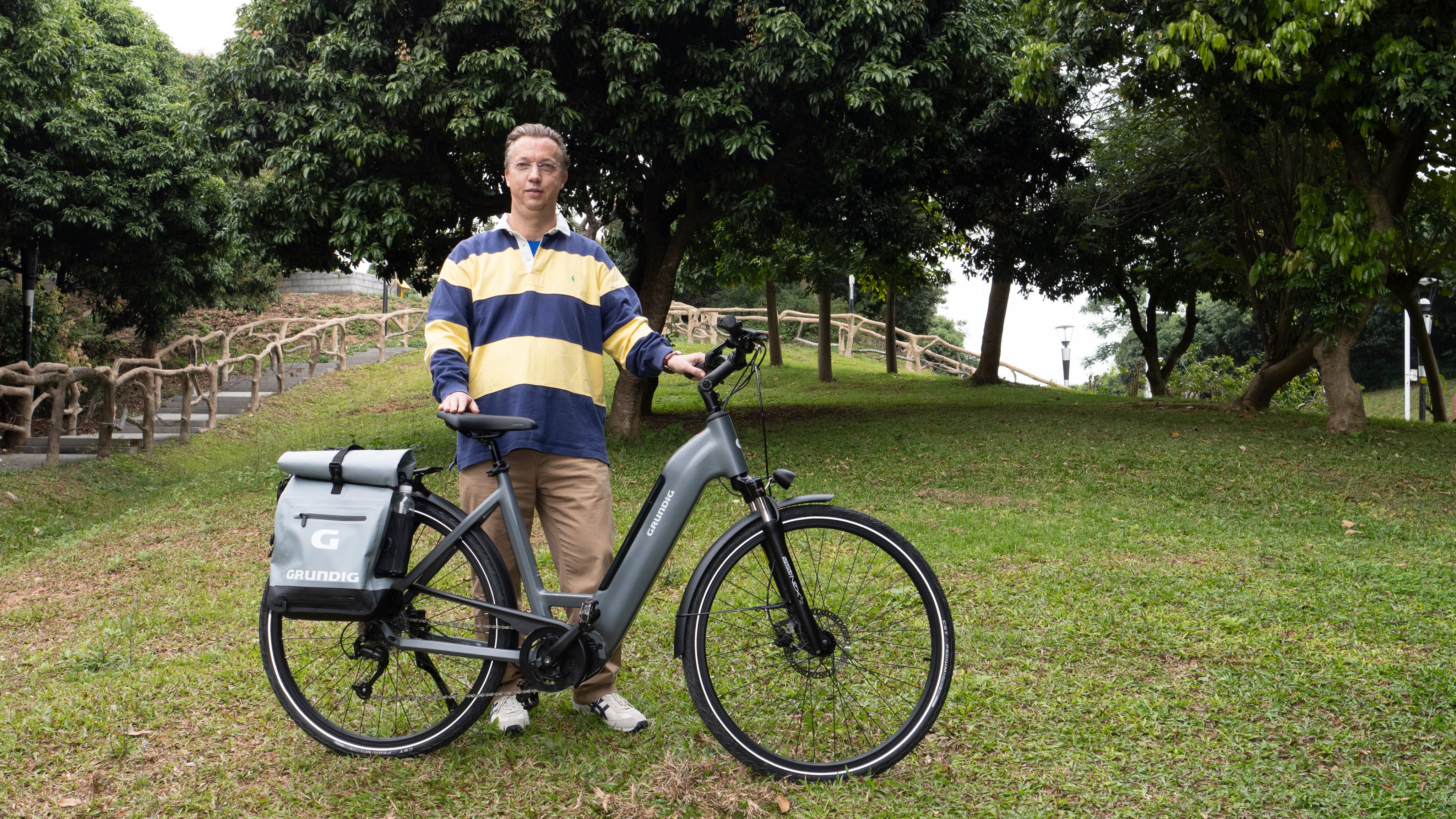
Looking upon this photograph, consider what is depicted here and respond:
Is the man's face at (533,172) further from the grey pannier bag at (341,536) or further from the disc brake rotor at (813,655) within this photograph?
the disc brake rotor at (813,655)

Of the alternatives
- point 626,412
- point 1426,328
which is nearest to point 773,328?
point 626,412

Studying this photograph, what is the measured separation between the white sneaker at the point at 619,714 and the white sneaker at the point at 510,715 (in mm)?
235

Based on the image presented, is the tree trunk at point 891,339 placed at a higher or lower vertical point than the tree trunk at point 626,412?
higher

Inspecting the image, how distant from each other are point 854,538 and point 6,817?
→ 264 centimetres

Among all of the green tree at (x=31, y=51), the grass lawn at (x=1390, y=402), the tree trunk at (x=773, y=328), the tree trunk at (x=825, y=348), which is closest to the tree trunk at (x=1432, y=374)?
the tree trunk at (x=825, y=348)

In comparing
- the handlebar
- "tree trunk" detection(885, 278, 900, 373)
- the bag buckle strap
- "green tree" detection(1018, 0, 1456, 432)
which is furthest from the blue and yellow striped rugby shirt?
Result: "tree trunk" detection(885, 278, 900, 373)

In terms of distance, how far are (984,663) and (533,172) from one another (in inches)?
106

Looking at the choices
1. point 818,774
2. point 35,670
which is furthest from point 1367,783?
point 35,670

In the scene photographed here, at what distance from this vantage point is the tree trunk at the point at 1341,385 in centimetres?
1199

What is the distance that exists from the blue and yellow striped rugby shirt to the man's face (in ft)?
0.34

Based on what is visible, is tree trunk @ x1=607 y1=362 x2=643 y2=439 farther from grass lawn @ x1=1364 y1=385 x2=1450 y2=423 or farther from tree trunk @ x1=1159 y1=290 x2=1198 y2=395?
grass lawn @ x1=1364 y1=385 x2=1450 y2=423

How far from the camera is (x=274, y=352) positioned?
59.2ft

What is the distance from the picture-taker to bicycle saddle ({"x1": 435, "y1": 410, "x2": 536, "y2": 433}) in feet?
10.1

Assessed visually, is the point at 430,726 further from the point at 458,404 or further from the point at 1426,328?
the point at 1426,328
